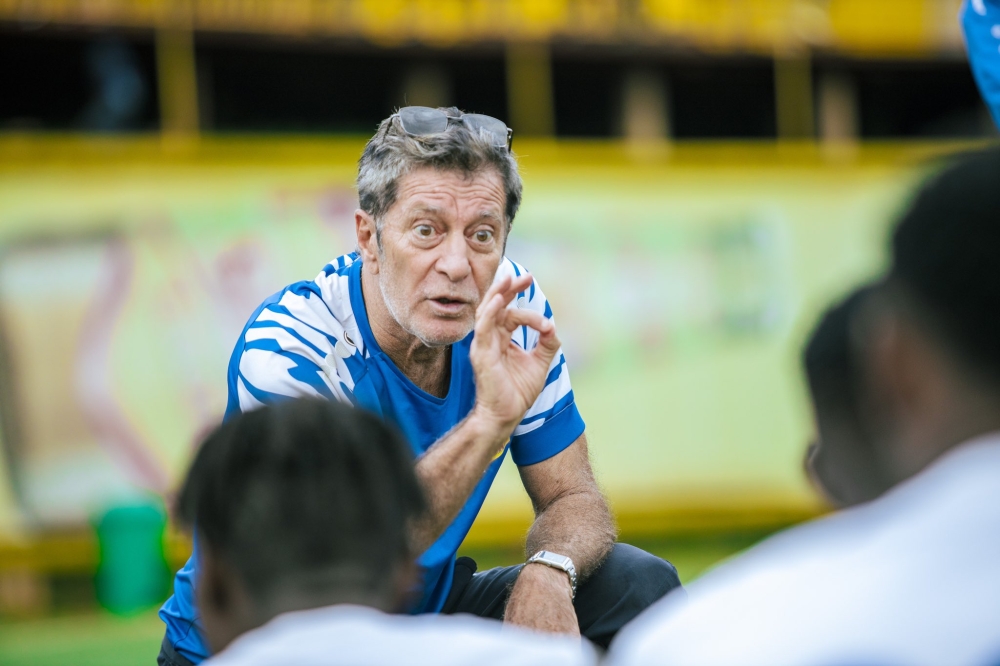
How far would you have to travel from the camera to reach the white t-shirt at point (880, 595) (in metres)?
1.20

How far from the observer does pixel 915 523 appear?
126cm

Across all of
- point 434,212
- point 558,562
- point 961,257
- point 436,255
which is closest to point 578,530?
point 558,562

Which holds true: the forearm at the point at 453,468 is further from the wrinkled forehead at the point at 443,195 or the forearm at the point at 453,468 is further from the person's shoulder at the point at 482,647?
the person's shoulder at the point at 482,647

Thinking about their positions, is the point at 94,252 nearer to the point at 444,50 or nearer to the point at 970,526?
the point at 444,50

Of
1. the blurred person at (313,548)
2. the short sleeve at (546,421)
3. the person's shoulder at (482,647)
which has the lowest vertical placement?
the short sleeve at (546,421)

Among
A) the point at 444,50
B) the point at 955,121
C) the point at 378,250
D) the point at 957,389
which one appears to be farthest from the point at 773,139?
the point at 957,389

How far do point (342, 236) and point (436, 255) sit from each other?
4.90 m

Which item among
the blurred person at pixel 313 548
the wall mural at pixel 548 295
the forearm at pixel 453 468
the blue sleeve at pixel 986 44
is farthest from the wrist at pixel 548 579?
the wall mural at pixel 548 295

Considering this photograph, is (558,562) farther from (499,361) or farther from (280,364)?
(280,364)

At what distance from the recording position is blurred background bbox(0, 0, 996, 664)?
7.20 m

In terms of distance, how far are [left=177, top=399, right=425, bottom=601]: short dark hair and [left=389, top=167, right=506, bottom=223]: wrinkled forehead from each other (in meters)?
1.52

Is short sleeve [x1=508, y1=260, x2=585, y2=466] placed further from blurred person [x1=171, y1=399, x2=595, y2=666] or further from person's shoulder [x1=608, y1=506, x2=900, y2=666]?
person's shoulder [x1=608, y1=506, x2=900, y2=666]

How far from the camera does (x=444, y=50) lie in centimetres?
1023

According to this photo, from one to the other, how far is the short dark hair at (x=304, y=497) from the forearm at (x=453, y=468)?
970mm
